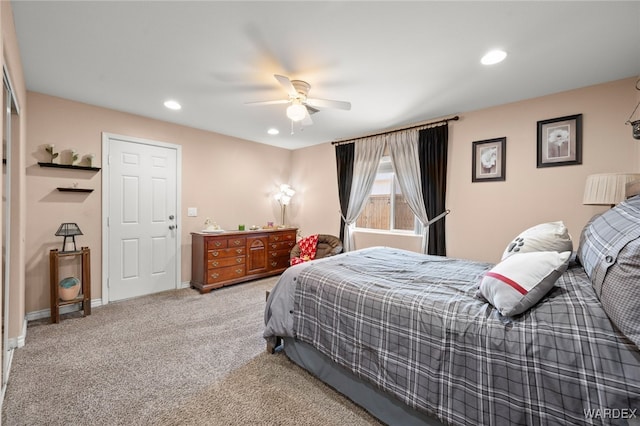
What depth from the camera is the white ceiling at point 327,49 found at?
1687 millimetres

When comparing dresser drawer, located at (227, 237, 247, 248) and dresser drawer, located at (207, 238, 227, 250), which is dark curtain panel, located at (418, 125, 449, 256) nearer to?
dresser drawer, located at (227, 237, 247, 248)

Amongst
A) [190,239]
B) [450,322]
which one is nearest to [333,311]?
[450,322]

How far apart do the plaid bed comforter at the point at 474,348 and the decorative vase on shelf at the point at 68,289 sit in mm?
2792

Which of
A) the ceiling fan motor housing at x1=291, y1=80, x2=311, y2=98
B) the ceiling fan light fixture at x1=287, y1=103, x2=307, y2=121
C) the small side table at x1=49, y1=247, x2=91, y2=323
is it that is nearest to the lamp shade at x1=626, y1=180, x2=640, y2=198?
the ceiling fan light fixture at x1=287, y1=103, x2=307, y2=121

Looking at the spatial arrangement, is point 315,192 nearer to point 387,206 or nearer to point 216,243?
point 387,206

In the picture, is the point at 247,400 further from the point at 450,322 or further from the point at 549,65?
the point at 549,65

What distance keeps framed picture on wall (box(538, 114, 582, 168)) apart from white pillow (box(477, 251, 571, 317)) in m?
2.04

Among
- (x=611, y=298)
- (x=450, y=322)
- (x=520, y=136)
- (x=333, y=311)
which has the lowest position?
(x=333, y=311)

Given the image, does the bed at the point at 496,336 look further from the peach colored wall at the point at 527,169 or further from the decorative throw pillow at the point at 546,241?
the peach colored wall at the point at 527,169

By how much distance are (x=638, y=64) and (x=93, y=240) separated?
589 centimetres

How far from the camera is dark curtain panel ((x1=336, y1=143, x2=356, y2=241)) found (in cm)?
450

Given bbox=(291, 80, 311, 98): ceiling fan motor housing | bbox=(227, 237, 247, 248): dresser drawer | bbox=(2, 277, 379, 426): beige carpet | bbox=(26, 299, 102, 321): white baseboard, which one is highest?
bbox=(291, 80, 311, 98): ceiling fan motor housing

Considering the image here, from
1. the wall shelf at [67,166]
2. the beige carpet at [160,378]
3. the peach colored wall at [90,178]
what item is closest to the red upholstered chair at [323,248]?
the peach colored wall at [90,178]

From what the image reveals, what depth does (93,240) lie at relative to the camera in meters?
3.31
